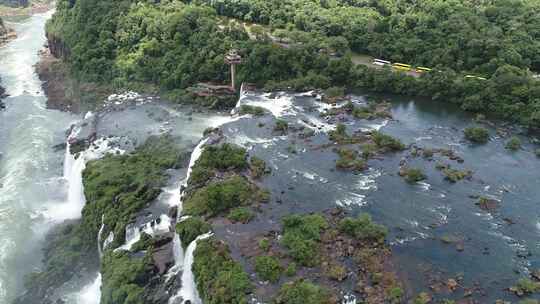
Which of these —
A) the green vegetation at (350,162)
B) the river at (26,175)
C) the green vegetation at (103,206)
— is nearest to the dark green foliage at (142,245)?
the green vegetation at (103,206)

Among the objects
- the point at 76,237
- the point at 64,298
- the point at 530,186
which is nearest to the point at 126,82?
the point at 76,237

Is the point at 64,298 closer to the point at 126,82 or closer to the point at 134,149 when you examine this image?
the point at 134,149

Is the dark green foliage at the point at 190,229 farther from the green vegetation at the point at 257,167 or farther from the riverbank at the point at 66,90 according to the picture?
the riverbank at the point at 66,90

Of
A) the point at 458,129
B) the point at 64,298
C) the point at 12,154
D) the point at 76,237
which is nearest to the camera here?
the point at 64,298

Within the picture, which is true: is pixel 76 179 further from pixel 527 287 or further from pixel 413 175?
pixel 527 287

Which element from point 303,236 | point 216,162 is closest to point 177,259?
point 216,162

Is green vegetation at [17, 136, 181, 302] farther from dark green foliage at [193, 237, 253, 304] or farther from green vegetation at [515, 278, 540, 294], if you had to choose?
green vegetation at [515, 278, 540, 294]

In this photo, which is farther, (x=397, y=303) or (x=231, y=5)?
(x=231, y=5)
